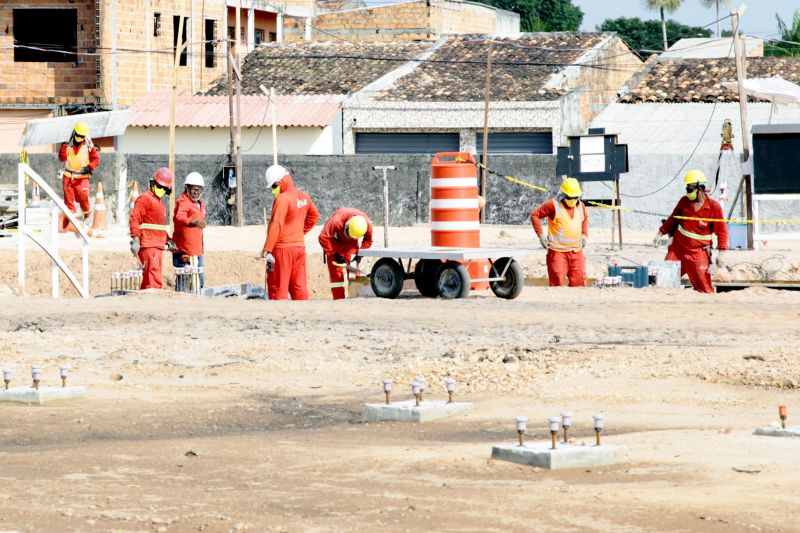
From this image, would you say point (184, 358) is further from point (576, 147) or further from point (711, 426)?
point (576, 147)

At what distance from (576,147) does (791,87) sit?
6.73 meters

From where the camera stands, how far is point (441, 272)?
16.2m

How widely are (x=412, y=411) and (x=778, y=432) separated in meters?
2.43

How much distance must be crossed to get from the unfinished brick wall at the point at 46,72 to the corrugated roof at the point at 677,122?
553 inches

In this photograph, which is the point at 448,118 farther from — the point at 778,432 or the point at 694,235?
the point at 778,432

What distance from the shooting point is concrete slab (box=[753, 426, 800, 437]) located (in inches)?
340

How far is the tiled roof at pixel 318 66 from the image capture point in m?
42.0

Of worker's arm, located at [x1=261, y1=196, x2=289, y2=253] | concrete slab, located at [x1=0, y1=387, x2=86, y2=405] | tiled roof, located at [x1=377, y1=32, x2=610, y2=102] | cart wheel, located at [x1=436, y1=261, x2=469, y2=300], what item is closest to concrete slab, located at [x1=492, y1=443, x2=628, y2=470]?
concrete slab, located at [x1=0, y1=387, x2=86, y2=405]

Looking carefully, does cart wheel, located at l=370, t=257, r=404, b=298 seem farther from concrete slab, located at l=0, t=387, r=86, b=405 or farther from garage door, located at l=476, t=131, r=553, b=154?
garage door, located at l=476, t=131, r=553, b=154

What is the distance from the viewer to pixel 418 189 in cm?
3159

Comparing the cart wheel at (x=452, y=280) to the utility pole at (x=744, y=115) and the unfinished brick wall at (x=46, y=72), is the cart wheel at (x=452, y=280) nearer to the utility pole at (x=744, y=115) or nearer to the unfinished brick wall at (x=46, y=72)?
the utility pole at (x=744, y=115)

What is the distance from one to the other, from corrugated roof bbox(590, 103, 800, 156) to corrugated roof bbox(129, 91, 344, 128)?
735 centimetres

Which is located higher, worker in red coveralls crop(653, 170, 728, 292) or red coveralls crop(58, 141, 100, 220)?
red coveralls crop(58, 141, 100, 220)

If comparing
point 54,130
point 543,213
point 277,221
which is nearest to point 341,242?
point 277,221
